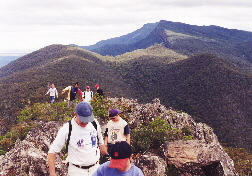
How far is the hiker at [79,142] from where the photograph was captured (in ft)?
14.3

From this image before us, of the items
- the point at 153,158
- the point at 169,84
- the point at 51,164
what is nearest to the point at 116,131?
the point at 153,158

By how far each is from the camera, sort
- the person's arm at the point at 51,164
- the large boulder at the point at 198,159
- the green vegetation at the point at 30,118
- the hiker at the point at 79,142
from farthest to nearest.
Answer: the green vegetation at the point at 30,118 < the large boulder at the point at 198,159 < the hiker at the point at 79,142 < the person's arm at the point at 51,164

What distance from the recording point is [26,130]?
977 centimetres

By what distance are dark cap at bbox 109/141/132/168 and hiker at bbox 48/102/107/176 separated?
1.32m

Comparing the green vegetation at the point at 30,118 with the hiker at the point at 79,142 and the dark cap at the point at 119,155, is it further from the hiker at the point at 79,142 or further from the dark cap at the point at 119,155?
the dark cap at the point at 119,155

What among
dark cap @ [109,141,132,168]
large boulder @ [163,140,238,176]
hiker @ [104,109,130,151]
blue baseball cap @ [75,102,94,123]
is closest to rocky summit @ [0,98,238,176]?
large boulder @ [163,140,238,176]

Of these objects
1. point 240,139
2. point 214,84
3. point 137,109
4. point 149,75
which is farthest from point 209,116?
point 137,109

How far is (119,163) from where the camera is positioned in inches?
127

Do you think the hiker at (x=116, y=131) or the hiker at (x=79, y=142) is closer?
the hiker at (x=79, y=142)

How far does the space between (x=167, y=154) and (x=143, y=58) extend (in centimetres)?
13048

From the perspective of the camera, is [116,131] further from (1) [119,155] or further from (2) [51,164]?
(1) [119,155]

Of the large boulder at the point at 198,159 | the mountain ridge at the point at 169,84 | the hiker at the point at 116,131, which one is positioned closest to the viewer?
the hiker at the point at 116,131

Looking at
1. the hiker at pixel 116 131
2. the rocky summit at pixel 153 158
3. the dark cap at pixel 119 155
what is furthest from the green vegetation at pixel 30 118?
the dark cap at pixel 119 155

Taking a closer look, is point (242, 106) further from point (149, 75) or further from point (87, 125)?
point (87, 125)
